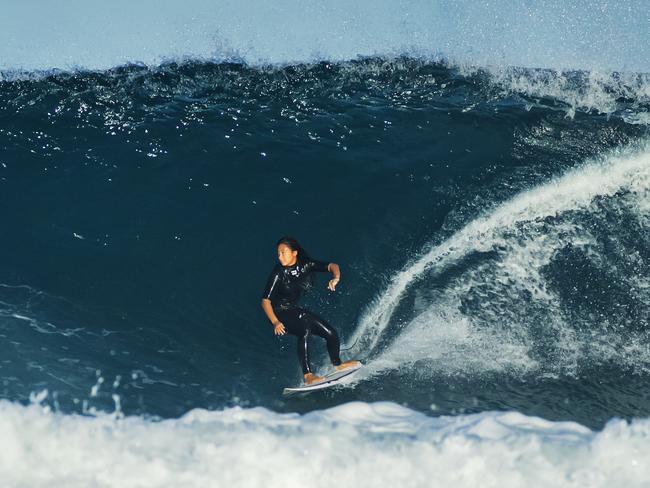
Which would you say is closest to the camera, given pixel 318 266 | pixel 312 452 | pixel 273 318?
pixel 312 452

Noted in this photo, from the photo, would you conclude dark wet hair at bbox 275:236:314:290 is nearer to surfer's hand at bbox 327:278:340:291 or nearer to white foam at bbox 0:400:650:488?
surfer's hand at bbox 327:278:340:291

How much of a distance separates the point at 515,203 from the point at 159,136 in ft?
19.7

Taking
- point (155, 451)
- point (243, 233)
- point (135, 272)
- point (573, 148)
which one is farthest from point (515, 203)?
point (155, 451)

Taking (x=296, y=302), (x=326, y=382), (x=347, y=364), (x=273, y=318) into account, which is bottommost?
(x=326, y=382)

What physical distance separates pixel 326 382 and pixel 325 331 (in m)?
0.56

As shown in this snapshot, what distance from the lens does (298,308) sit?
8.12m

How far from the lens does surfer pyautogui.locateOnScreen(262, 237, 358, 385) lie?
26.1 feet

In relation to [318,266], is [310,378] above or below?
below

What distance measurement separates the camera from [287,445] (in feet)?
19.1

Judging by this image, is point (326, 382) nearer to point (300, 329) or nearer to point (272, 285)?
point (300, 329)

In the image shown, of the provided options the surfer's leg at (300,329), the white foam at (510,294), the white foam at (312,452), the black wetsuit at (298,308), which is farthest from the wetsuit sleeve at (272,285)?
the white foam at (312,452)

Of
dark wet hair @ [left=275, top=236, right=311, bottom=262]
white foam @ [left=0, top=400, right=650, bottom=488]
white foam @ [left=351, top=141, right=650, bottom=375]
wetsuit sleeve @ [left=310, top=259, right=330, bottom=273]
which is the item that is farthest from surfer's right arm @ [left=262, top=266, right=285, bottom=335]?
white foam @ [left=0, top=400, right=650, bottom=488]

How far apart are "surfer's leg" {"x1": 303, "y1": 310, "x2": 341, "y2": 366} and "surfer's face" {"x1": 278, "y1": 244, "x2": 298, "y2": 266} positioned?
0.62 m

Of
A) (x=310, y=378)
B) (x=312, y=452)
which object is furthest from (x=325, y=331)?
(x=312, y=452)
